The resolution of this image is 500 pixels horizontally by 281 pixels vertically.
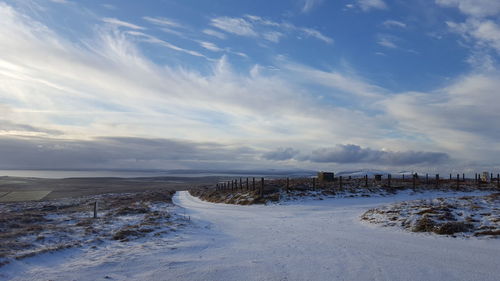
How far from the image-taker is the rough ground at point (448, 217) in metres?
12.9

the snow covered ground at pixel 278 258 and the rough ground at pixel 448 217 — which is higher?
the rough ground at pixel 448 217

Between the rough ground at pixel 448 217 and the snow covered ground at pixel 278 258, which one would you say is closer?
the snow covered ground at pixel 278 258

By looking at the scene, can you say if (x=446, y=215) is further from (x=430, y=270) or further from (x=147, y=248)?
(x=147, y=248)

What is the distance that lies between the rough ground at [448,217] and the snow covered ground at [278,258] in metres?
0.83

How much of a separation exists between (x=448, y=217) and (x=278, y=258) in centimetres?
913

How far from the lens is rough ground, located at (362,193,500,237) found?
12.9 m

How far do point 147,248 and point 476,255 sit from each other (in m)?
10.3

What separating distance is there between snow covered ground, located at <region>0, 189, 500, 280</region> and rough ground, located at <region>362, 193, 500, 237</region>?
0.83 m

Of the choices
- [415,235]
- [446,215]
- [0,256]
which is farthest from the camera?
[446,215]

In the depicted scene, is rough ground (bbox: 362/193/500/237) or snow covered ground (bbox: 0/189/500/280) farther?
rough ground (bbox: 362/193/500/237)

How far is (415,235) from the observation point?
13188 millimetres

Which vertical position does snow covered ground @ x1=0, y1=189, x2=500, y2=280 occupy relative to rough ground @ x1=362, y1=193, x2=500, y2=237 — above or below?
below

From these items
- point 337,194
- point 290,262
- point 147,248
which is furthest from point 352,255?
point 337,194

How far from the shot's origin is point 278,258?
996 cm
